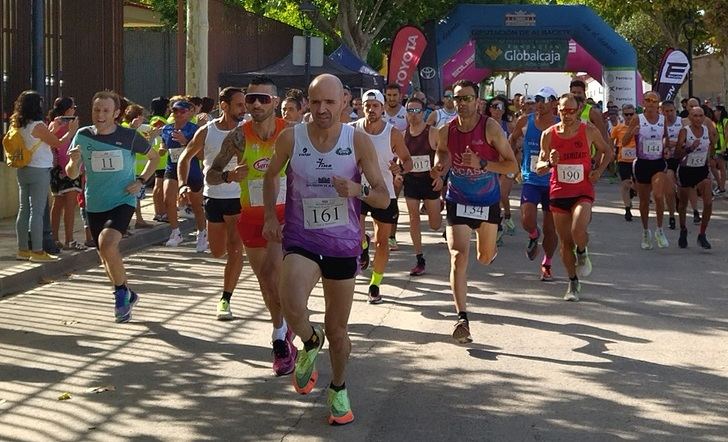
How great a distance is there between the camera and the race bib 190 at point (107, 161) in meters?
10.0

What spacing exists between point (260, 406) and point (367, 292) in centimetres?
471

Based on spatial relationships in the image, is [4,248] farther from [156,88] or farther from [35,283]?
[156,88]

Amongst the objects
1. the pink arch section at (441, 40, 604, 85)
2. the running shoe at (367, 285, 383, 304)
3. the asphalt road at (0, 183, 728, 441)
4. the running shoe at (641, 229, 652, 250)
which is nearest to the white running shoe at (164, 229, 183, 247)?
the asphalt road at (0, 183, 728, 441)

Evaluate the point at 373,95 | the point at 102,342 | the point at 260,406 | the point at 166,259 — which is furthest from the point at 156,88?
the point at 260,406

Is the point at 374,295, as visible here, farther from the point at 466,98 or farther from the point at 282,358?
the point at 282,358

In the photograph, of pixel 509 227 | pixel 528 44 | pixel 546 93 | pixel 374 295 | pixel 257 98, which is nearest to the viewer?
pixel 257 98

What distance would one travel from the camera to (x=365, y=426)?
648 cm

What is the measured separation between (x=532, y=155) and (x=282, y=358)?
5433mm

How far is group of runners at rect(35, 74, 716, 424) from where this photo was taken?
6605mm

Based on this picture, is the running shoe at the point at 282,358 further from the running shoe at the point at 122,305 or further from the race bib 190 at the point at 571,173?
the race bib 190 at the point at 571,173

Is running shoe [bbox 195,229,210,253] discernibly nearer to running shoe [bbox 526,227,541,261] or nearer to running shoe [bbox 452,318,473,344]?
running shoe [bbox 526,227,541,261]

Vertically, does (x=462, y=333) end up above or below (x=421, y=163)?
below

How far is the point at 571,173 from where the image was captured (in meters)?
11.0

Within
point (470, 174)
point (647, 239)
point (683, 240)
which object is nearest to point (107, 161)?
point (470, 174)
